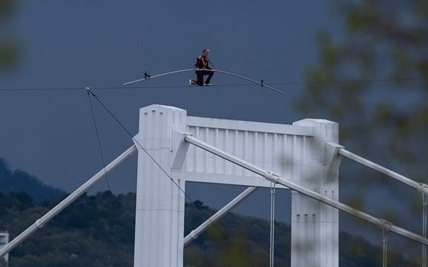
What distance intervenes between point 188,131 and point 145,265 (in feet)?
7.92

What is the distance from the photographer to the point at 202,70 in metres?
26.0

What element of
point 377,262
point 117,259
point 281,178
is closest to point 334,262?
point 281,178

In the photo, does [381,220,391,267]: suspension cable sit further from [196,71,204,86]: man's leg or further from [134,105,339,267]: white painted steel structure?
[196,71,204,86]: man's leg

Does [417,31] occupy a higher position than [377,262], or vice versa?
[417,31]

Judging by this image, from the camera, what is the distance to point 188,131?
26438mm

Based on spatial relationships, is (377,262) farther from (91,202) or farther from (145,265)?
(91,202)

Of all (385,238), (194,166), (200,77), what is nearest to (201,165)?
(194,166)

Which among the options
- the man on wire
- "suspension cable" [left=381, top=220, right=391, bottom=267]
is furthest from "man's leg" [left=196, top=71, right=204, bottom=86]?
"suspension cable" [left=381, top=220, right=391, bottom=267]

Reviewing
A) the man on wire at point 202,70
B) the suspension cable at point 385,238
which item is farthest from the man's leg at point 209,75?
the suspension cable at point 385,238

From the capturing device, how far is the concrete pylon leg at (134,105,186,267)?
2591 centimetres

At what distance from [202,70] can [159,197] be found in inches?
89.2

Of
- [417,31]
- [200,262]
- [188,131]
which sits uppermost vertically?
[188,131]

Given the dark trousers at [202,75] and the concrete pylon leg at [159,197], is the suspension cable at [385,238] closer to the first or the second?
the concrete pylon leg at [159,197]

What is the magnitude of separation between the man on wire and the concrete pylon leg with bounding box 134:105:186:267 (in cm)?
65
